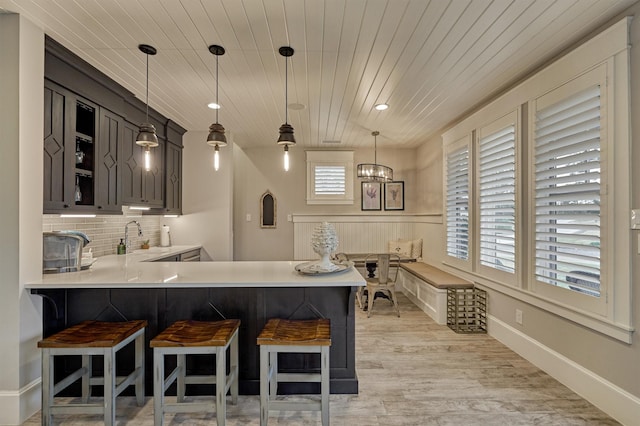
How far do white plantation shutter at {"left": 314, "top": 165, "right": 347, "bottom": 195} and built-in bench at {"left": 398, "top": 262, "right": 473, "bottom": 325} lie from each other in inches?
68.4

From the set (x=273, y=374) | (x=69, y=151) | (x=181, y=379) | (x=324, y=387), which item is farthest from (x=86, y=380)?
(x=69, y=151)

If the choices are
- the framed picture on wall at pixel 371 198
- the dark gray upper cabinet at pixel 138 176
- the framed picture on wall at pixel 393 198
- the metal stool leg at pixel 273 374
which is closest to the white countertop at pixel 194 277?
the metal stool leg at pixel 273 374

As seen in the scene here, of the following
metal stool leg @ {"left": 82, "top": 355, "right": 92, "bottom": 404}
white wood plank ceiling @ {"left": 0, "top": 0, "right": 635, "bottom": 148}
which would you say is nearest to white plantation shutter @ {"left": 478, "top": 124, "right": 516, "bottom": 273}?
white wood plank ceiling @ {"left": 0, "top": 0, "right": 635, "bottom": 148}

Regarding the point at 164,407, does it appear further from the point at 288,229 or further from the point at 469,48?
the point at 288,229

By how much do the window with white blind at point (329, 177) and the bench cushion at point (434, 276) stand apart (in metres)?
1.60

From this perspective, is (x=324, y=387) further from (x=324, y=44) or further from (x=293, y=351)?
(x=324, y=44)

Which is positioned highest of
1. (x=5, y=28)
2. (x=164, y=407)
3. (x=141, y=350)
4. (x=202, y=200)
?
(x=5, y=28)

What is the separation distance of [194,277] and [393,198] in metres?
4.40

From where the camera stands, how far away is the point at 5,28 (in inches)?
83.7

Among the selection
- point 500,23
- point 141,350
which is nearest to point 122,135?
point 141,350

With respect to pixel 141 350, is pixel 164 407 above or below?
below

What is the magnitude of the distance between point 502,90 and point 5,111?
409cm

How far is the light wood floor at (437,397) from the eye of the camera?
2143 mm

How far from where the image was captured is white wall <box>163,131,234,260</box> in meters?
4.90
